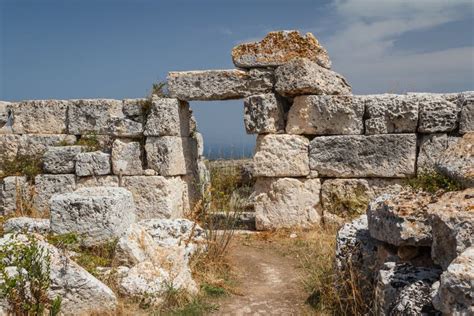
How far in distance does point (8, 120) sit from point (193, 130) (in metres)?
3.60

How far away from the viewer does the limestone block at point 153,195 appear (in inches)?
346

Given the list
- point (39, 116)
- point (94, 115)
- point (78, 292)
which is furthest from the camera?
point (39, 116)

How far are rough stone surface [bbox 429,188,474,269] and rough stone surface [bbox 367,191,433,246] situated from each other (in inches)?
9.3

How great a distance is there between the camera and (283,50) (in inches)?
334

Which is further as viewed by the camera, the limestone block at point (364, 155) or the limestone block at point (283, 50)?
the limestone block at point (283, 50)

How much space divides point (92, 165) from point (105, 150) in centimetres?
38

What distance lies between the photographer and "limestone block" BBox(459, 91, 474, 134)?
7.71m

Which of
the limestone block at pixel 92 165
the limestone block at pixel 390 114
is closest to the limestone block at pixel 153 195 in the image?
the limestone block at pixel 92 165

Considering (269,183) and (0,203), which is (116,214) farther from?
(0,203)

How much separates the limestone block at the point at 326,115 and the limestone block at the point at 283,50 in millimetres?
677

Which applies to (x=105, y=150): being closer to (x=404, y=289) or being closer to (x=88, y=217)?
(x=88, y=217)

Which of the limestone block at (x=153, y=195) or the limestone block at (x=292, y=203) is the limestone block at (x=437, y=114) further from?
the limestone block at (x=153, y=195)

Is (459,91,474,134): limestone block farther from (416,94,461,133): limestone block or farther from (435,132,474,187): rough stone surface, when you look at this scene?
(435,132,474,187): rough stone surface

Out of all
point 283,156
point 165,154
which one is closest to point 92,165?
point 165,154
